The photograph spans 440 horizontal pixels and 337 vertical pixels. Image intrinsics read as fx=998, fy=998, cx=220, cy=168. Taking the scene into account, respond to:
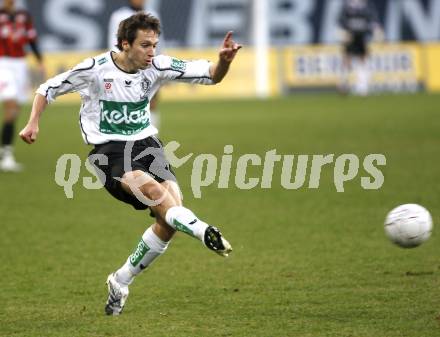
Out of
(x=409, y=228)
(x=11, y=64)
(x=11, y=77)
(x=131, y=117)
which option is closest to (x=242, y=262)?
(x=409, y=228)

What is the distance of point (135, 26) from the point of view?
20.4 ft

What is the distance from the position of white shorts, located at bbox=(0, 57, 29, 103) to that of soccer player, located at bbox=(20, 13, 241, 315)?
792 cm

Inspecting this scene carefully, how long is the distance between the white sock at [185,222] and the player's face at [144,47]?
994 mm

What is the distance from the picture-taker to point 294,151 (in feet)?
49.0

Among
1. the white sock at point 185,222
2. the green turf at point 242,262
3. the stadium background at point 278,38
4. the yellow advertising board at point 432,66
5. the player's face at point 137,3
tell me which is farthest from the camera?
the yellow advertising board at point 432,66

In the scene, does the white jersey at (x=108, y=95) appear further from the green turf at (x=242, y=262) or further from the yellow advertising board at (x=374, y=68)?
the yellow advertising board at (x=374, y=68)

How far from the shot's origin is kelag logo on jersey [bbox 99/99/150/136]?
6422 mm

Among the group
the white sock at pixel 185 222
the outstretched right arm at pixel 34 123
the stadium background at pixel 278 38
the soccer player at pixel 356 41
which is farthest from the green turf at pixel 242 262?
the stadium background at pixel 278 38

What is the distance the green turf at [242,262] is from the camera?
5922 millimetres

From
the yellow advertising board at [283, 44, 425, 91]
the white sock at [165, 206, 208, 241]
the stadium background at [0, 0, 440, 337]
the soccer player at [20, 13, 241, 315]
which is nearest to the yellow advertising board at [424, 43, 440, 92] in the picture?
the yellow advertising board at [283, 44, 425, 91]

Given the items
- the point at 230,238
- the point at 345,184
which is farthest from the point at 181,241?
the point at 345,184

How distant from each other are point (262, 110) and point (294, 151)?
28.5 ft

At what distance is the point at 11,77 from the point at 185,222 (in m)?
9.16

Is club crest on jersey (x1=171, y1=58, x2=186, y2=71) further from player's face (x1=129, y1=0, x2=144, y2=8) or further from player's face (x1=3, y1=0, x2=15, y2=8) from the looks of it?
player's face (x1=3, y1=0, x2=15, y2=8)
